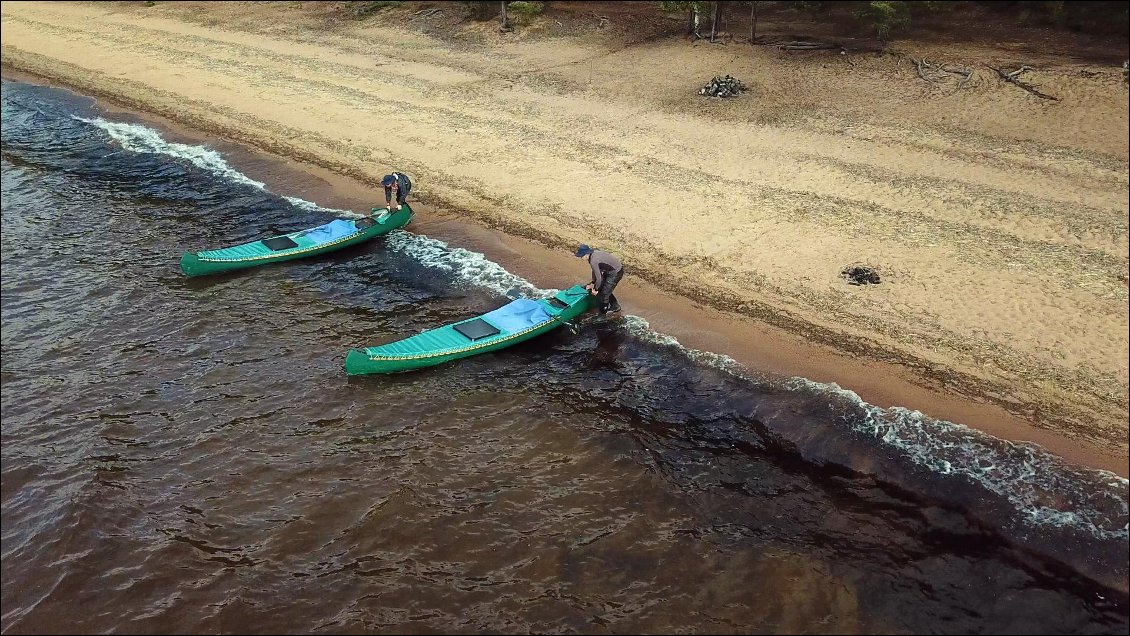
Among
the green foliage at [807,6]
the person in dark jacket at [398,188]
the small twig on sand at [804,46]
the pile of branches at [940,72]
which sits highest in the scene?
the green foliage at [807,6]

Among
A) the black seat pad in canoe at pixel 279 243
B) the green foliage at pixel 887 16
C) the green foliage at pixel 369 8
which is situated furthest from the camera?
the green foliage at pixel 369 8

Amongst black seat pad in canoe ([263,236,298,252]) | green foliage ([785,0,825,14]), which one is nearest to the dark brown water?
black seat pad in canoe ([263,236,298,252])

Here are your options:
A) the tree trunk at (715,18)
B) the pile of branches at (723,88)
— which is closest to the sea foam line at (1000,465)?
the pile of branches at (723,88)

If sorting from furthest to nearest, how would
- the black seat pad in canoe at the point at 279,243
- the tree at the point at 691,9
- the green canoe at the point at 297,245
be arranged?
the tree at the point at 691,9
the black seat pad in canoe at the point at 279,243
the green canoe at the point at 297,245

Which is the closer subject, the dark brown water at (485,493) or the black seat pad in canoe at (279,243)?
the dark brown water at (485,493)

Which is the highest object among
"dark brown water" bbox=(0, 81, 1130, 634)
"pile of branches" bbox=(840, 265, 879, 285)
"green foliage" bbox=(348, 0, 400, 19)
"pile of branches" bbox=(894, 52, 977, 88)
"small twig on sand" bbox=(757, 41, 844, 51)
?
"green foliage" bbox=(348, 0, 400, 19)

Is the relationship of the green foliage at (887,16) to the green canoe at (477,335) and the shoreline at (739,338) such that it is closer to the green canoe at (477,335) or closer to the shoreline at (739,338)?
the shoreline at (739,338)

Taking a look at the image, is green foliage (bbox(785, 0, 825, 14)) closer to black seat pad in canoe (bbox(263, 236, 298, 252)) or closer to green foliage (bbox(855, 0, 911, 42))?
green foliage (bbox(855, 0, 911, 42))
